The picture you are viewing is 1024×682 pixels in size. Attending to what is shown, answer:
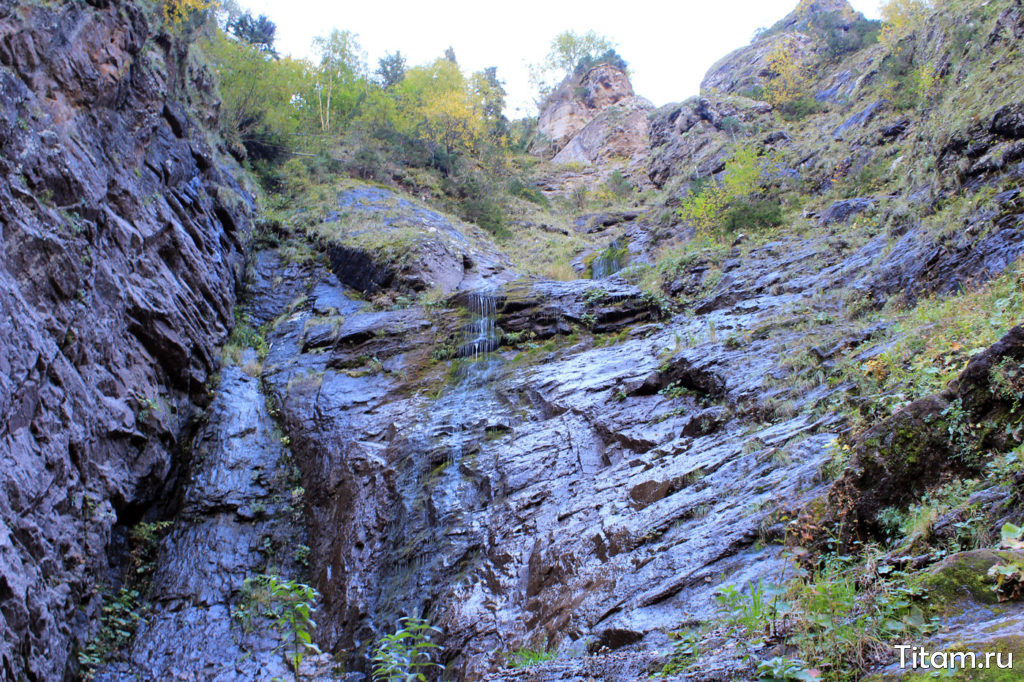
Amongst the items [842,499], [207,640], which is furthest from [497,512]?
[842,499]

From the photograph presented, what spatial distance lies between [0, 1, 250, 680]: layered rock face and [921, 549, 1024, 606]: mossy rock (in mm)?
8216

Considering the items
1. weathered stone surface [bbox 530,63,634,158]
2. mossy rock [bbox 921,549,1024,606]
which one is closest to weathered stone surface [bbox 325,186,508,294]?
mossy rock [bbox 921,549,1024,606]

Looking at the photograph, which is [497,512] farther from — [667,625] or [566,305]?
[566,305]

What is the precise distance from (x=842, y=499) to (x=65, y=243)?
10300 millimetres

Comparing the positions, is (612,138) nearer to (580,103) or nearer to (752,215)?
(580,103)

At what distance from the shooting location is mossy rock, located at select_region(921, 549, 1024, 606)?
2918mm

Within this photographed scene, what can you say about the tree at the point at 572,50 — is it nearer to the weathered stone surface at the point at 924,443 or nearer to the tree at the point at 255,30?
the tree at the point at 255,30

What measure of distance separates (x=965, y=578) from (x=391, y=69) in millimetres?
40143

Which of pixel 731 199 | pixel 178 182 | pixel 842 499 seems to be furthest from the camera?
pixel 731 199

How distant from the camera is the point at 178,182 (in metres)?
14.1

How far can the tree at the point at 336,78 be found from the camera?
1198 inches

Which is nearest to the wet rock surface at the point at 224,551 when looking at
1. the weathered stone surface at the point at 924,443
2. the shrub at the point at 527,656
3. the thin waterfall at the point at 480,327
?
the shrub at the point at 527,656

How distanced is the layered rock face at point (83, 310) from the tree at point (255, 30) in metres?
16.9

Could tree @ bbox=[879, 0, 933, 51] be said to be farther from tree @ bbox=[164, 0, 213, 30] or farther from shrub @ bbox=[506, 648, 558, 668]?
shrub @ bbox=[506, 648, 558, 668]
